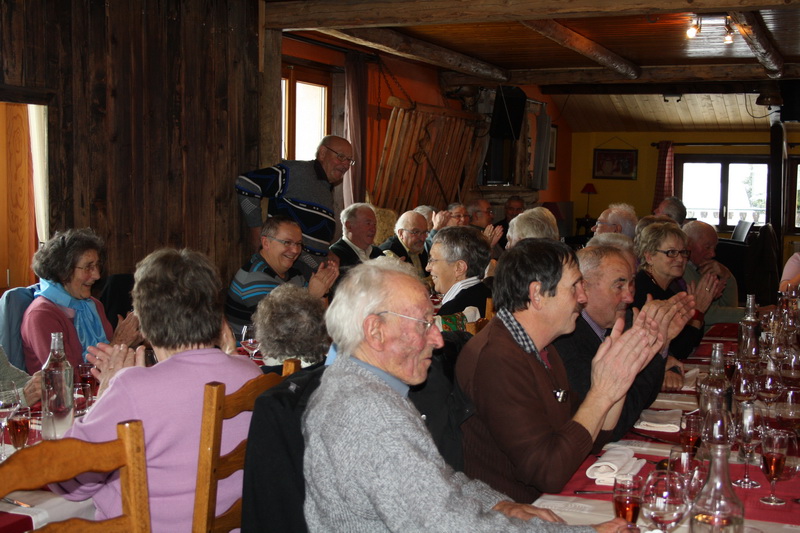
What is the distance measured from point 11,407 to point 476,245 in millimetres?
2657

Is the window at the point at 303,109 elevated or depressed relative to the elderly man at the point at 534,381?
elevated

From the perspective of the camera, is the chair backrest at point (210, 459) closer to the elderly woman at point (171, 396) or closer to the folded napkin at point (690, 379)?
the elderly woman at point (171, 396)

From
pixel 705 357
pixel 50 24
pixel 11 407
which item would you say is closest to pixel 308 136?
pixel 50 24

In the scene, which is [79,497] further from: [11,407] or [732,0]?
[732,0]

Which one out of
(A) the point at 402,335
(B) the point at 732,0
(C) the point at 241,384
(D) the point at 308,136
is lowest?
(C) the point at 241,384

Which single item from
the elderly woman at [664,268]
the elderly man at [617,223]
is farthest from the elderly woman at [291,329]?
the elderly man at [617,223]

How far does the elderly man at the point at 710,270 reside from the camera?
20.1 ft

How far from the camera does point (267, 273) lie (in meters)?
4.94

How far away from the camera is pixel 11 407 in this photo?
115 inches

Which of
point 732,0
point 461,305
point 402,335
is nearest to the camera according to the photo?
point 402,335

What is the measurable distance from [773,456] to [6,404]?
2.49m

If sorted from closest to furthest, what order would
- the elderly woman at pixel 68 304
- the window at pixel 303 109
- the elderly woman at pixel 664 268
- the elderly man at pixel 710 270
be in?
the elderly woman at pixel 68 304 < the elderly woman at pixel 664 268 < the elderly man at pixel 710 270 < the window at pixel 303 109

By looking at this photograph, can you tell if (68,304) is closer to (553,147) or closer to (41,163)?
(41,163)

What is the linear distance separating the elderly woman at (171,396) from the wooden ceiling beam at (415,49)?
188 inches
